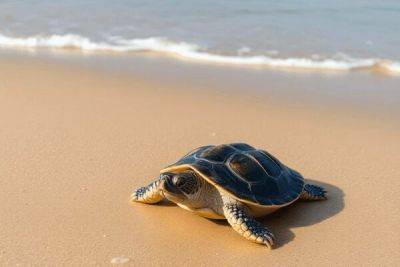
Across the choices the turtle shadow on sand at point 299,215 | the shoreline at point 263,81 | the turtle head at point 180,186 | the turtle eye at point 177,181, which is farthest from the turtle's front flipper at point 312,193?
the shoreline at point 263,81

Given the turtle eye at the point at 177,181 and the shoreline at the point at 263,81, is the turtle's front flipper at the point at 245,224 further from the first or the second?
the shoreline at the point at 263,81

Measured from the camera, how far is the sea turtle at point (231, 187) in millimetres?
3852

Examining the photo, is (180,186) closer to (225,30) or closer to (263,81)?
(263,81)

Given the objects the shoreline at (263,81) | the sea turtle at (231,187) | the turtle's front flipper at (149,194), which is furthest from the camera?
the shoreline at (263,81)

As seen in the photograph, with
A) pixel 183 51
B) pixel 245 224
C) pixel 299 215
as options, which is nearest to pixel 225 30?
pixel 183 51

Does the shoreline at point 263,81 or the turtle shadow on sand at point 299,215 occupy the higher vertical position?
the shoreline at point 263,81

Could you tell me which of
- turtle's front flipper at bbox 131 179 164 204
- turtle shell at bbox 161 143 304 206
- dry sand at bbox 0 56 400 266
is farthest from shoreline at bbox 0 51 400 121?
turtle's front flipper at bbox 131 179 164 204

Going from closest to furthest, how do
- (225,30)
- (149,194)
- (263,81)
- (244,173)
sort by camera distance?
(244,173) → (149,194) → (263,81) → (225,30)

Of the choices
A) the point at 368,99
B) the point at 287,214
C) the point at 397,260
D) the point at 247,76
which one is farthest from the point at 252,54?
the point at 397,260

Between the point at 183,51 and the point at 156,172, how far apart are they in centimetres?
463

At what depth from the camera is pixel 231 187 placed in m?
3.92

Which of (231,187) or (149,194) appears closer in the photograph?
(231,187)

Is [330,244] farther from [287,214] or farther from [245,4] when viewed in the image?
[245,4]

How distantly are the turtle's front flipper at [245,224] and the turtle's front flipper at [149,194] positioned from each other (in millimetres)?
523
